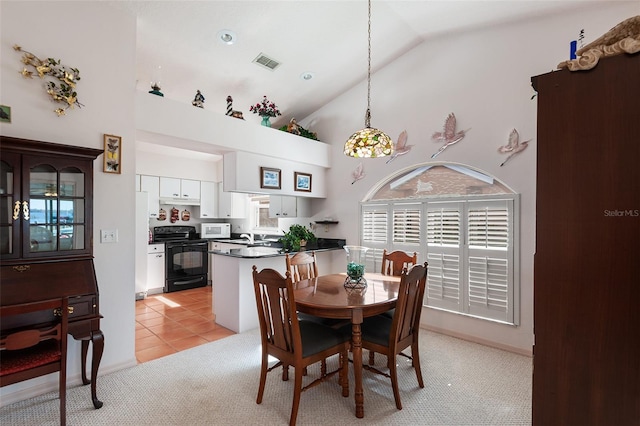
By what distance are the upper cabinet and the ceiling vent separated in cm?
192

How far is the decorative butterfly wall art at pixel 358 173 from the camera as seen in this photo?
14.3 ft

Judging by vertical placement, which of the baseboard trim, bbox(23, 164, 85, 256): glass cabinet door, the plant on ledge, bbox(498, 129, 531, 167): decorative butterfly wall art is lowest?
the baseboard trim

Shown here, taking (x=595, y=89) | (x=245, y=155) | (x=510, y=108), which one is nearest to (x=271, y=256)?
(x=245, y=155)

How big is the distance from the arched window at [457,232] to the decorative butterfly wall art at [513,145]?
0.98ft

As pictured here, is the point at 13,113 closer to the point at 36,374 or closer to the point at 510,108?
the point at 36,374

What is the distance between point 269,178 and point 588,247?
3417 mm

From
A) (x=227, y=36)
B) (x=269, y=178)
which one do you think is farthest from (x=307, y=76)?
(x=269, y=178)

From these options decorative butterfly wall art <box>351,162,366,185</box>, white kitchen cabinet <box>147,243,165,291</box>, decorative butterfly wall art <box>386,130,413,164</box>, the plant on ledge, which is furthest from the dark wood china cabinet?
decorative butterfly wall art <box>386,130,413,164</box>

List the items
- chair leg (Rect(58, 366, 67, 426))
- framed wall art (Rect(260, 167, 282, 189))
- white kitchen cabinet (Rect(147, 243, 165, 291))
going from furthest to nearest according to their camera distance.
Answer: white kitchen cabinet (Rect(147, 243, 165, 291)) < framed wall art (Rect(260, 167, 282, 189)) < chair leg (Rect(58, 366, 67, 426))

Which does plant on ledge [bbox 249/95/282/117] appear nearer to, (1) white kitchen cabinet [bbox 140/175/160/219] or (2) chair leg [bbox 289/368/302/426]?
(1) white kitchen cabinet [bbox 140/175/160/219]

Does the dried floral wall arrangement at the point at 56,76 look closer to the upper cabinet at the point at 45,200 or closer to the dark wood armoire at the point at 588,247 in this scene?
the upper cabinet at the point at 45,200

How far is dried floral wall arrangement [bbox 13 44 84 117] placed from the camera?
7.58ft

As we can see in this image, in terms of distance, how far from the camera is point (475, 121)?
3.40 meters

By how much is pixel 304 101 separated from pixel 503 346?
3.84 metres
